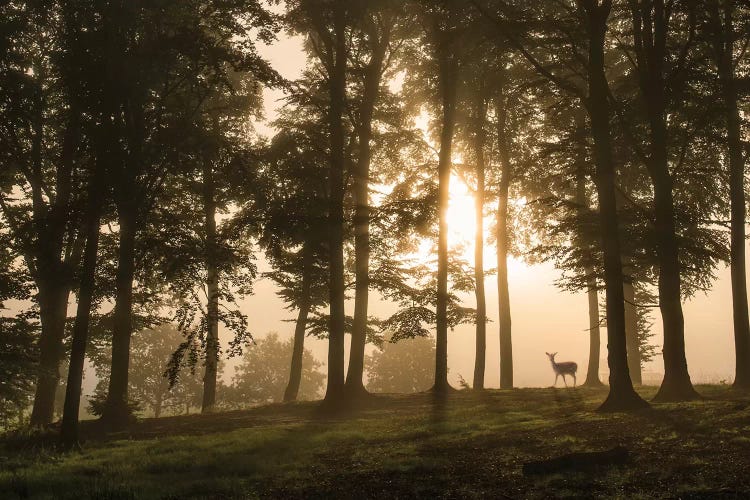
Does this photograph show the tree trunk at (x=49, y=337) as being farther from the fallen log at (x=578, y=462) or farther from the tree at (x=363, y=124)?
the fallen log at (x=578, y=462)

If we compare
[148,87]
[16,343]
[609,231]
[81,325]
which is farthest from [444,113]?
[16,343]

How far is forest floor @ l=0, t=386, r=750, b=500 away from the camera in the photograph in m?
7.03

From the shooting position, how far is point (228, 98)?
26406mm

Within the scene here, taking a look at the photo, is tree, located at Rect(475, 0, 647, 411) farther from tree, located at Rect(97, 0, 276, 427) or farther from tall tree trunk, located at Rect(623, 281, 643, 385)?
tall tree trunk, located at Rect(623, 281, 643, 385)

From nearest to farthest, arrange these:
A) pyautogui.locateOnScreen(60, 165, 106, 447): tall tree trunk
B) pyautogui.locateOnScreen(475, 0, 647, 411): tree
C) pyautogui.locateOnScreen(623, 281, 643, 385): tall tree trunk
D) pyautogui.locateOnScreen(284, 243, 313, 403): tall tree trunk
Answer: pyautogui.locateOnScreen(60, 165, 106, 447): tall tree trunk
pyautogui.locateOnScreen(475, 0, 647, 411): tree
pyautogui.locateOnScreen(623, 281, 643, 385): tall tree trunk
pyautogui.locateOnScreen(284, 243, 313, 403): tall tree trunk

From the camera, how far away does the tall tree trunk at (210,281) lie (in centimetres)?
1366

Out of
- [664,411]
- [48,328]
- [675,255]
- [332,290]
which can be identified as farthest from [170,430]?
[675,255]

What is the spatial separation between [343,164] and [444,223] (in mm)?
4266

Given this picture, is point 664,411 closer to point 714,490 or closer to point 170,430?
point 714,490

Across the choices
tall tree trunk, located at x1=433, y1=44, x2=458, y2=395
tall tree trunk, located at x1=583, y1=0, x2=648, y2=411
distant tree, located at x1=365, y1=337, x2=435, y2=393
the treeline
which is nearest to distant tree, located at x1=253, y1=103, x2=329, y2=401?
the treeline

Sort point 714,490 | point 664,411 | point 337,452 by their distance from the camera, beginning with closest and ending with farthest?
1. point 714,490
2. point 337,452
3. point 664,411

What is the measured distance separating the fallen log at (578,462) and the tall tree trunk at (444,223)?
11.8 metres

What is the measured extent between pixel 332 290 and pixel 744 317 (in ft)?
42.8

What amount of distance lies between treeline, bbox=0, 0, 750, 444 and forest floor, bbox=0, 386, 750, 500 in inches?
81.4
